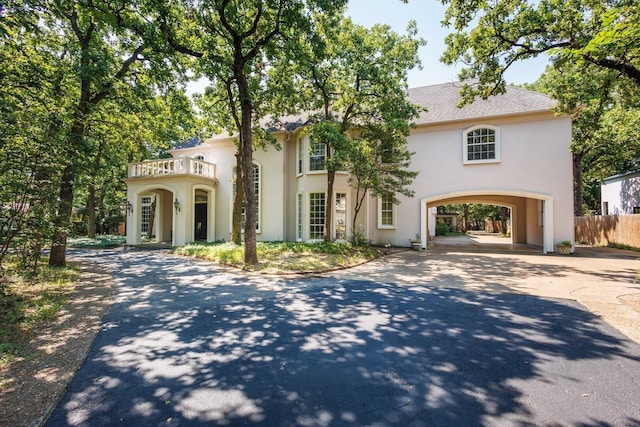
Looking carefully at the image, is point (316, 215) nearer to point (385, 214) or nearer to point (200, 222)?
point (385, 214)

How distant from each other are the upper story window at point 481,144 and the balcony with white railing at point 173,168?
14055mm

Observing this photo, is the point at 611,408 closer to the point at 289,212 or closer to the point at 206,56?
the point at 206,56

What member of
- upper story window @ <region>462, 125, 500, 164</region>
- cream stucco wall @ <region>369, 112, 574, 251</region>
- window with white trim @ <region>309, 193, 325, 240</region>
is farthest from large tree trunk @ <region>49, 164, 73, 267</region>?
upper story window @ <region>462, 125, 500, 164</region>

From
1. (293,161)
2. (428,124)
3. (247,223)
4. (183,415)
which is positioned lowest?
(183,415)

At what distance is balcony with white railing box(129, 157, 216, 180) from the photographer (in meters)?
15.7

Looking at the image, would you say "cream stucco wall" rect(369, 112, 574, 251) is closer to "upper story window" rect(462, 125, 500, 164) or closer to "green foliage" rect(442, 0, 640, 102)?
"upper story window" rect(462, 125, 500, 164)

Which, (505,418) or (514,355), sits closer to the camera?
(505,418)

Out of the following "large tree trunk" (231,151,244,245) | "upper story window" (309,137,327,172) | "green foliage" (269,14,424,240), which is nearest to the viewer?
"green foliage" (269,14,424,240)

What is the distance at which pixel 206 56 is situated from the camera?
9367 millimetres

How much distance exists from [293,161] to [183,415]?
1488cm

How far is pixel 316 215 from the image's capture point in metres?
15.4

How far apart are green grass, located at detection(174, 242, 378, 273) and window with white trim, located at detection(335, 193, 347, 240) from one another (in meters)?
1.72

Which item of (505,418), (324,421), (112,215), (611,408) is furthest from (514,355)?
(112,215)

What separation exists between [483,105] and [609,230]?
1090cm
